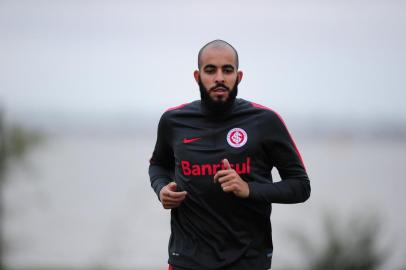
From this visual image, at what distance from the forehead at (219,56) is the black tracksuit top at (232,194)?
251 mm

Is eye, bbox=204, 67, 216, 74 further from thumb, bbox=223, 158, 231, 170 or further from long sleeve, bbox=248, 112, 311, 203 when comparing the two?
thumb, bbox=223, 158, 231, 170

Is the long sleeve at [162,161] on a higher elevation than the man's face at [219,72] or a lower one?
lower

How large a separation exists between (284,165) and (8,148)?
705 cm

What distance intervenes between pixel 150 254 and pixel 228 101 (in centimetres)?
680

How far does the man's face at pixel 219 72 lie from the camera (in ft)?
12.2

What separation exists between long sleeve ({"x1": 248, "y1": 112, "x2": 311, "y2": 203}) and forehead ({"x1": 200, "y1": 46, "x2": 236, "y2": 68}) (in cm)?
36

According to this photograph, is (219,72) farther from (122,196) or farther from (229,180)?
(122,196)

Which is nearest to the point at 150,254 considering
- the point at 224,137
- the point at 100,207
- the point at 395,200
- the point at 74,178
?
the point at 100,207

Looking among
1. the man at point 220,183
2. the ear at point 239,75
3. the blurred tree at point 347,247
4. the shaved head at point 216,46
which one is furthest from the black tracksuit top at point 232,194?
the blurred tree at point 347,247

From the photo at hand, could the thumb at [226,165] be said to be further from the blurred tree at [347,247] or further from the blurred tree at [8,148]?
the blurred tree at [8,148]

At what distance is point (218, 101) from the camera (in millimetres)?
3768

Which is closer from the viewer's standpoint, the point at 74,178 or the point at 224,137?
the point at 224,137

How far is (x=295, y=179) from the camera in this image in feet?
12.4

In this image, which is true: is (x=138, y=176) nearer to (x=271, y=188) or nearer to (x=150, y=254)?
(x=150, y=254)
